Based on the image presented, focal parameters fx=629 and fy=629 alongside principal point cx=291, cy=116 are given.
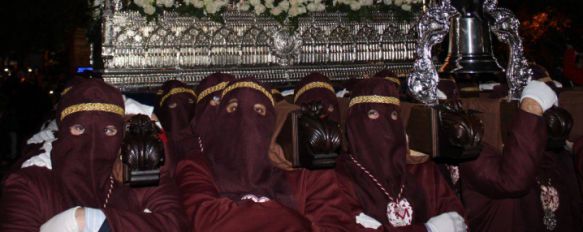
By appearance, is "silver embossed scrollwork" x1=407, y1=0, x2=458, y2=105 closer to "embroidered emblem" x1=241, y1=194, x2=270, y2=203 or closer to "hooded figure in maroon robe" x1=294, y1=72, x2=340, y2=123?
"hooded figure in maroon robe" x1=294, y1=72, x2=340, y2=123

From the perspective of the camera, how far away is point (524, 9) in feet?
60.5

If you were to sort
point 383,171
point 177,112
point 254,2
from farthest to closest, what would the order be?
point 254,2
point 177,112
point 383,171

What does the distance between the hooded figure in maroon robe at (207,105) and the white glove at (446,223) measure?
1386mm

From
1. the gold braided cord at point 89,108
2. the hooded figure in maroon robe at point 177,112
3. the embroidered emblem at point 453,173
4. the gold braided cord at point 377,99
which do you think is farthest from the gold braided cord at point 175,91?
the embroidered emblem at point 453,173

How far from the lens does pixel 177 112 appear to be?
4.53 meters

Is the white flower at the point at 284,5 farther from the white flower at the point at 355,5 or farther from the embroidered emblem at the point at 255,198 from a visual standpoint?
the embroidered emblem at the point at 255,198

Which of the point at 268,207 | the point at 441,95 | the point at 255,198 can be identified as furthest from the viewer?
the point at 441,95

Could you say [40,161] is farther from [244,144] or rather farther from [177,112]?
[177,112]

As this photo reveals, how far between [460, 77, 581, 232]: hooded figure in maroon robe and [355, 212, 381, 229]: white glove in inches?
32.9

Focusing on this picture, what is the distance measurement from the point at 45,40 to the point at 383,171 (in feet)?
65.3

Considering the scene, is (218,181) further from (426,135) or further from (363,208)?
(426,135)

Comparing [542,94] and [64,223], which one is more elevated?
[542,94]

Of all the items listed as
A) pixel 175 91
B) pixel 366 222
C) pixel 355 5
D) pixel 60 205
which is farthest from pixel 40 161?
pixel 355 5

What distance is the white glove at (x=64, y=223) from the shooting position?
2.82 meters
